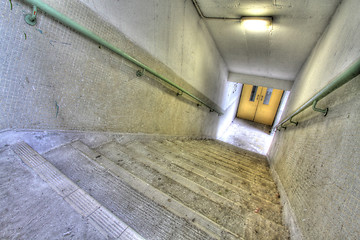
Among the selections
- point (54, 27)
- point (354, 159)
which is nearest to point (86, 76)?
point (54, 27)

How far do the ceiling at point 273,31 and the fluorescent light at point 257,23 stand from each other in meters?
0.07

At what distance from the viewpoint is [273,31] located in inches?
117

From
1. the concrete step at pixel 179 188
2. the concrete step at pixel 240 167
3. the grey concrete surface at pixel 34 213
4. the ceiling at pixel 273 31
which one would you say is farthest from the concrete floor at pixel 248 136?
the grey concrete surface at pixel 34 213

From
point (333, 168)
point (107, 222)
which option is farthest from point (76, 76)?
point (333, 168)

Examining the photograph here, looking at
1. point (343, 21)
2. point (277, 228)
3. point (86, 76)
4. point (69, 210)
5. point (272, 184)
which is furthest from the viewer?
point (272, 184)

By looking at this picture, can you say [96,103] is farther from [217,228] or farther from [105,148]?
[217,228]

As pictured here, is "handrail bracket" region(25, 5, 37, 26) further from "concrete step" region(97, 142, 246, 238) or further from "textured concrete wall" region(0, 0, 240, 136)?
"concrete step" region(97, 142, 246, 238)

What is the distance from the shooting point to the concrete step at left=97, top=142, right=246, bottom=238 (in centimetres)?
118

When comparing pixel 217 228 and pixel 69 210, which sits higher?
pixel 69 210

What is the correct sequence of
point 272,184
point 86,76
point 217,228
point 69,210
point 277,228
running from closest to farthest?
1. point 69,210
2. point 217,228
3. point 277,228
4. point 86,76
5. point 272,184

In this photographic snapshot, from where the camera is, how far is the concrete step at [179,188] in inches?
46.6

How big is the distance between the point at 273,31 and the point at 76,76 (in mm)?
3292

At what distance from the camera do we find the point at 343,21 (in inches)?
71.5

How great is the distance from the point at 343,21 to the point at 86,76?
2.82 meters
